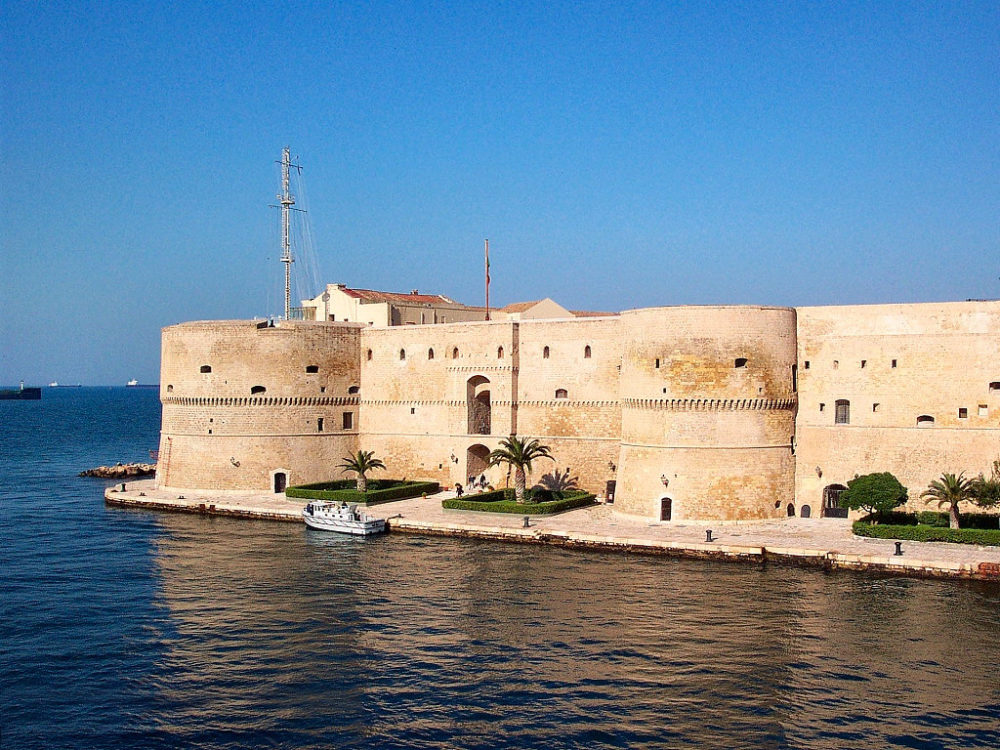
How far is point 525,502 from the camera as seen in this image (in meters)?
38.5

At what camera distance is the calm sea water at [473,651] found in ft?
62.0

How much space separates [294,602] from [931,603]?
56.6ft

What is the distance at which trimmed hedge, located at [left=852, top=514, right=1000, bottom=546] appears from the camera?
30.4 metres

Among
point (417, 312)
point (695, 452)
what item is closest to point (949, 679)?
point (695, 452)

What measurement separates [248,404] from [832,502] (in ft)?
82.8

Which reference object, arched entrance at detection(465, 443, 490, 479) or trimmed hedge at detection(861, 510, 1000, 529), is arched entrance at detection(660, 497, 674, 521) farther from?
arched entrance at detection(465, 443, 490, 479)

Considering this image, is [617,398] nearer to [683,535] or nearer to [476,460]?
[476,460]

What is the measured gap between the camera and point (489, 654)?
22922 millimetres

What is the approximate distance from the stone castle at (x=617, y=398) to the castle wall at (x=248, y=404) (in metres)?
0.07

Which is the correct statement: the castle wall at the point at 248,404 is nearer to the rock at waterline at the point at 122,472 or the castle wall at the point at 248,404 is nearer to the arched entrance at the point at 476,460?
the arched entrance at the point at 476,460

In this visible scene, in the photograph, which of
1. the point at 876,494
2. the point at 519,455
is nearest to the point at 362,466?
the point at 519,455

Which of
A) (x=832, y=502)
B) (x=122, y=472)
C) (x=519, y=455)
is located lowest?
(x=122, y=472)

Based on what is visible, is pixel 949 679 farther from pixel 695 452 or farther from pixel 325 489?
pixel 325 489

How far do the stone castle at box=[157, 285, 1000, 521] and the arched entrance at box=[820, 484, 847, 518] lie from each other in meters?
0.07
